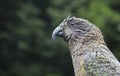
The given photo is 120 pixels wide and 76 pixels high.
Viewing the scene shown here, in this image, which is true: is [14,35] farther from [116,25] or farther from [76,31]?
[76,31]

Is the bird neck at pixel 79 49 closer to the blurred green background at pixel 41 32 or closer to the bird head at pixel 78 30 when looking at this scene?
the bird head at pixel 78 30

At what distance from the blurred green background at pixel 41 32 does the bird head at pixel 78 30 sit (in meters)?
6.84

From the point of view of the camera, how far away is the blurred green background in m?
15.3

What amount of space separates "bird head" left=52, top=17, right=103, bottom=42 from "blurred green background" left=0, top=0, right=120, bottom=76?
22.4ft

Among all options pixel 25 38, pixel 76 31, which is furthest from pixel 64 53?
pixel 76 31

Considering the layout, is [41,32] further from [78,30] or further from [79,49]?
[79,49]

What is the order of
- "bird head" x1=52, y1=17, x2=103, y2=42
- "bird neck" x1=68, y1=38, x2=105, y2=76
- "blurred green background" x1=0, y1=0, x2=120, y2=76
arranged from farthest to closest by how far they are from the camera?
1. "blurred green background" x1=0, y1=0, x2=120, y2=76
2. "bird head" x1=52, y1=17, x2=103, y2=42
3. "bird neck" x1=68, y1=38, x2=105, y2=76

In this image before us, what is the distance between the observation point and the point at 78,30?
26.3 ft

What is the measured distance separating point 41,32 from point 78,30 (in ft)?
25.5

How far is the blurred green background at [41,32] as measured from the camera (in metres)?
15.3

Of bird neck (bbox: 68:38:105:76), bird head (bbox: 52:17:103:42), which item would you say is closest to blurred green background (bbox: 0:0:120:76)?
bird head (bbox: 52:17:103:42)

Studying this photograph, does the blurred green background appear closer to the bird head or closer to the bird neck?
the bird head

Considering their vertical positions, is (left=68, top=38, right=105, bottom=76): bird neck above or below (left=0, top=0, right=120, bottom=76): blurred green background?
below

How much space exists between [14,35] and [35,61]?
33.1 inches
